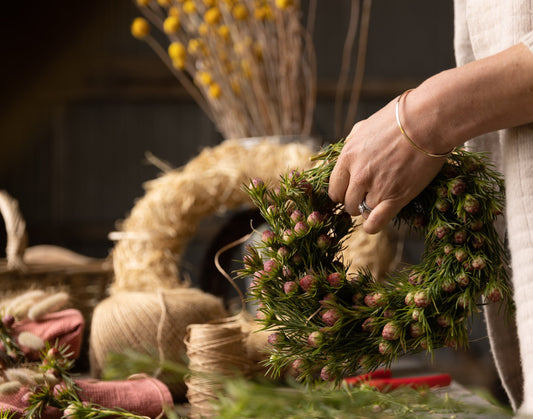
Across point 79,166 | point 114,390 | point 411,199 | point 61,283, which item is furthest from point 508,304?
point 79,166

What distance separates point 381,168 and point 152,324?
14.3 inches

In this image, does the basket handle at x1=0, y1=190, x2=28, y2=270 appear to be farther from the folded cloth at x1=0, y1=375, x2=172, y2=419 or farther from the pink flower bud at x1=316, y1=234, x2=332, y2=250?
the pink flower bud at x1=316, y1=234, x2=332, y2=250

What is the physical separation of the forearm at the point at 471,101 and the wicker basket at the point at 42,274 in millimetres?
672

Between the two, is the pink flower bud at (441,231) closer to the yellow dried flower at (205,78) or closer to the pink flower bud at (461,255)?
the pink flower bud at (461,255)

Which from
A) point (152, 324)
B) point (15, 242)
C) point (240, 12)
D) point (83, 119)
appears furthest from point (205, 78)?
point (83, 119)

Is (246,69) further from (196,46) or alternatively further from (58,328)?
(58,328)

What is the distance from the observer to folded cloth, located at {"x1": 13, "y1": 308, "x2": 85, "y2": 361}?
0.67 metres

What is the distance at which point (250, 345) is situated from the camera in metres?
0.68

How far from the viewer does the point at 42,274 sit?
95 centimetres

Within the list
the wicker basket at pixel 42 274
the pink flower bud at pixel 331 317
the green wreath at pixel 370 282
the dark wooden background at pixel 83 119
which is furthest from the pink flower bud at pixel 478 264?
the dark wooden background at pixel 83 119

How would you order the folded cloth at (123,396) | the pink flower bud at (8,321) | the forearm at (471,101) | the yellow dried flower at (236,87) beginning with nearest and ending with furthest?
1. the forearm at (471,101)
2. the folded cloth at (123,396)
3. the pink flower bud at (8,321)
4. the yellow dried flower at (236,87)

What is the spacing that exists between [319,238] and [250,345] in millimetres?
238

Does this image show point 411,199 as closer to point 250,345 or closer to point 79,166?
point 250,345

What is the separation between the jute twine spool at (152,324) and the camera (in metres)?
0.70
